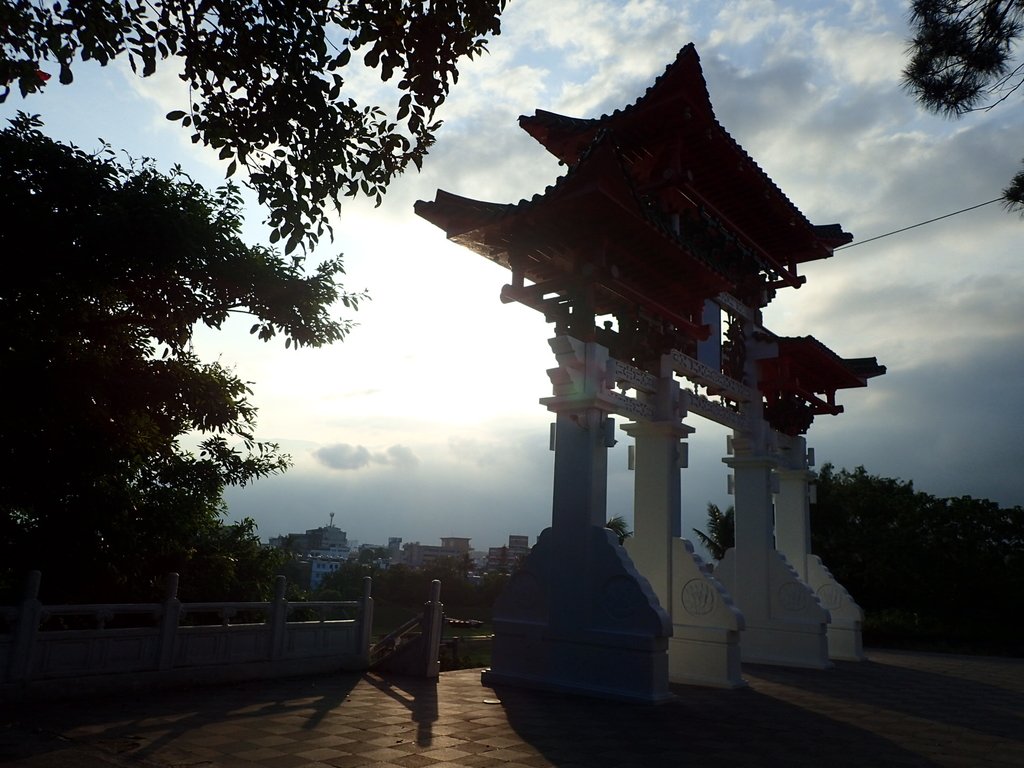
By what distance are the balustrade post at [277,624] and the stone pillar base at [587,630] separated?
233cm

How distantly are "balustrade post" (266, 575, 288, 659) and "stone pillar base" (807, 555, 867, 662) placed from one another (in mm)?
9356

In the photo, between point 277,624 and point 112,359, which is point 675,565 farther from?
point 112,359

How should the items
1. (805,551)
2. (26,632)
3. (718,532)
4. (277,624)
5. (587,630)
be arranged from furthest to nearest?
(718,532) < (805,551) < (277,624) < (587,630) < (26,632)

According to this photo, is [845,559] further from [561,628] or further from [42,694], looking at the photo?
[42,694]

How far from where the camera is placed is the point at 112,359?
7.93 m

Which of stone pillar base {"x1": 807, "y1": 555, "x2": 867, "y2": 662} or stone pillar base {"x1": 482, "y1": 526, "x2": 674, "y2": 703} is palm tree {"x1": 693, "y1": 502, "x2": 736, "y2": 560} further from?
stone pillar base {"x1": 482, "y1": 526, "x2": 674, "y2": 703}

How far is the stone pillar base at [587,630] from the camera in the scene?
7.72 m

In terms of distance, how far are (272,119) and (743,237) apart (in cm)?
888

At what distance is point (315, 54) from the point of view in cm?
471

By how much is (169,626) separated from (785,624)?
879 cm

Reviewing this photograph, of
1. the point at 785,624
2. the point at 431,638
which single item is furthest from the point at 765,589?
the point at 431,638

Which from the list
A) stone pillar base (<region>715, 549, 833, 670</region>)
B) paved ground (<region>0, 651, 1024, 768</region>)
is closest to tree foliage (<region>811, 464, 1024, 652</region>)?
stone pillar base (<region>715, 549, 833, 670</region>)

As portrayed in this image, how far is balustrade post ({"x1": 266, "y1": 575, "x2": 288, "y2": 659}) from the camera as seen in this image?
28.1 ft

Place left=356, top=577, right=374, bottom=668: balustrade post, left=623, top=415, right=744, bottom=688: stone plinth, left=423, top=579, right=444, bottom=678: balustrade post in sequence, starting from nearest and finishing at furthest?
left=423, top=579, right=444, bottom=678: balustrade post → left=623, top=415, right=744, bottom=688: stone plinth → left=356, top=577, right=374, bottom=668: balustrade post
